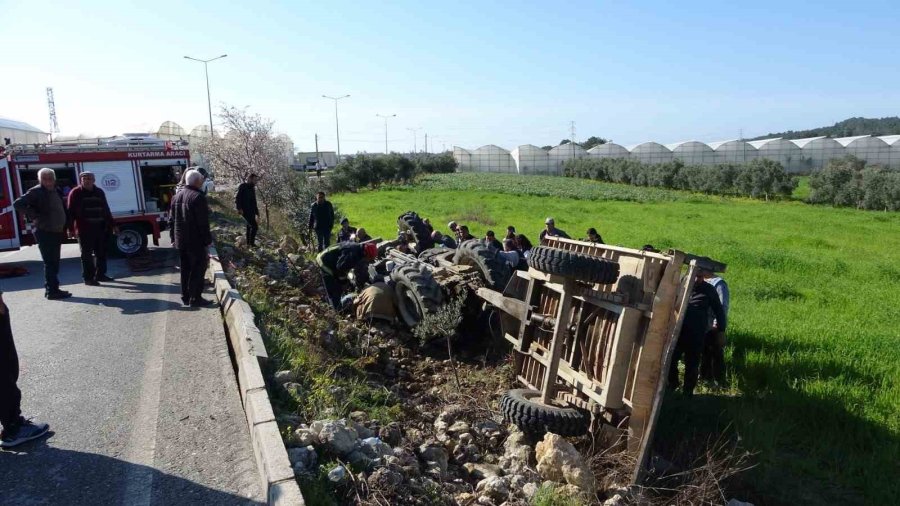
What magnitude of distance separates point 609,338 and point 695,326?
1614 mm

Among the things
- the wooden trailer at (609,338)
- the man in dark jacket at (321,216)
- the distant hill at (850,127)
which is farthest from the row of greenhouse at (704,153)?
the distant hill at (850,127)

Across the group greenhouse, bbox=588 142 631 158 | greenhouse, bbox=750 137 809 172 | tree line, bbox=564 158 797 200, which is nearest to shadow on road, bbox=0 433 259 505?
tree line, bbox=564 158 797 200

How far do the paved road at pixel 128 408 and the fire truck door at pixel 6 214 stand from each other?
4.00 metres

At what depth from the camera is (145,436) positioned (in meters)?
4.27

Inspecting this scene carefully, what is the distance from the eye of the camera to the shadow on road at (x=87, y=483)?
3539mm

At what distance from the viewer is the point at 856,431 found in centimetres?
557

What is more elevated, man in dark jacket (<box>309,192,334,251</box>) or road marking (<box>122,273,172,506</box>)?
man in dark jacket (<box>309,192,334,251</box>)

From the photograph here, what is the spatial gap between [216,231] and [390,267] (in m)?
6.36

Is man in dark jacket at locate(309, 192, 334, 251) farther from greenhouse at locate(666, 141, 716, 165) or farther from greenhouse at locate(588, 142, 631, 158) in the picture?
greenhouse at locate(588, 142, 631, 158)

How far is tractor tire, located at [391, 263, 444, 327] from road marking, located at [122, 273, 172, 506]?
274cm

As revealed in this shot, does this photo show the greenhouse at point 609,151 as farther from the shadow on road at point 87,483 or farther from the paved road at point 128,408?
the shadow on road at point 87,483

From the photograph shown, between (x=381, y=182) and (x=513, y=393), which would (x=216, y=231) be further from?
(x=381, y=182)

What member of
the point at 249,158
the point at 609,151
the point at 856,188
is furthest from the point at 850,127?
the point at 249,158

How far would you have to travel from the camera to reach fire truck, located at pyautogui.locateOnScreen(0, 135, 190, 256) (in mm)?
11125
